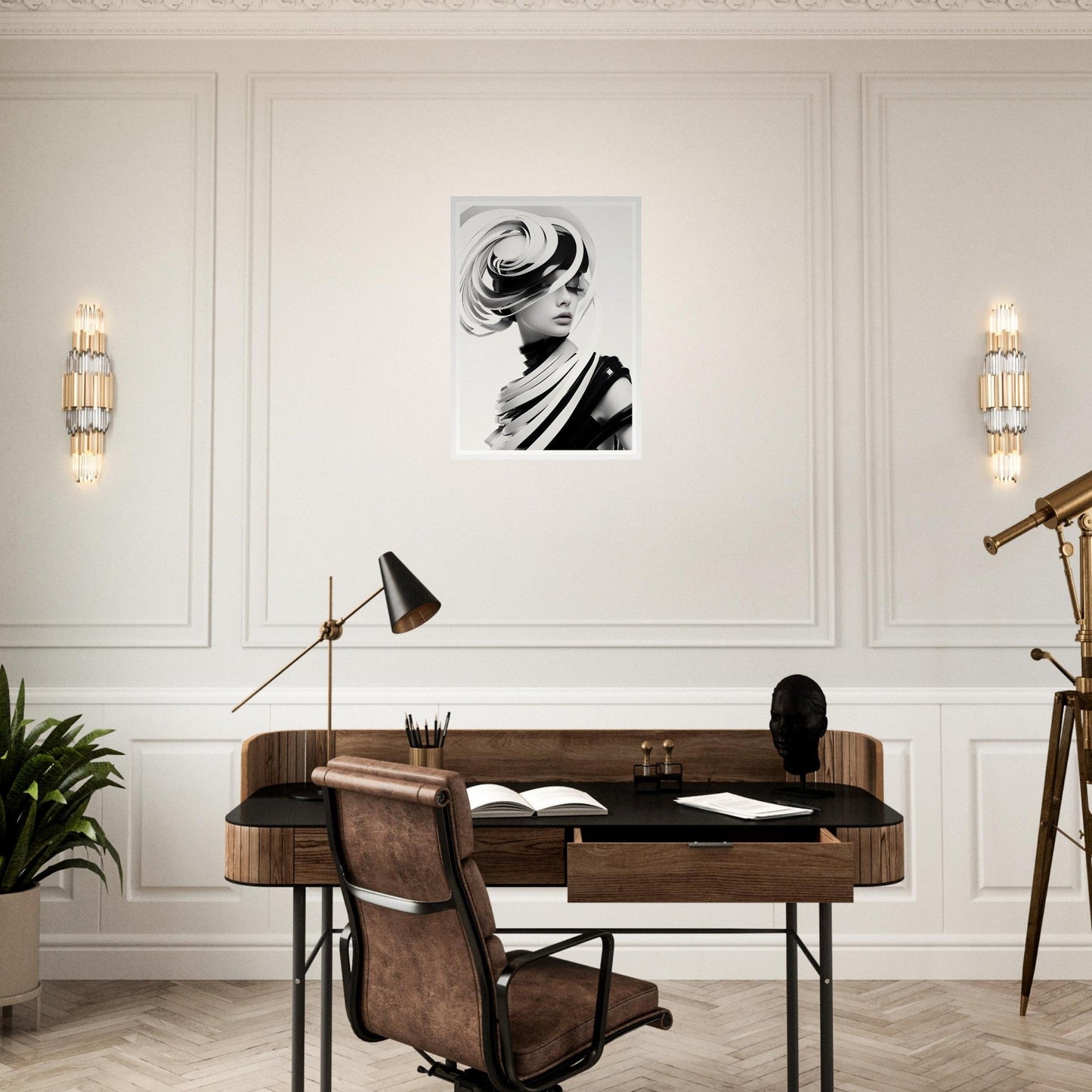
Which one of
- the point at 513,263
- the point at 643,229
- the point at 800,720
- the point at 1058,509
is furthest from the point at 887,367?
the point at 800,720

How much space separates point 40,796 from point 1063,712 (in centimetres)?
310

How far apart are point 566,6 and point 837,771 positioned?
2724 mm

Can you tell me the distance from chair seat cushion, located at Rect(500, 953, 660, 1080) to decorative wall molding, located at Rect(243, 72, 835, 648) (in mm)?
1536

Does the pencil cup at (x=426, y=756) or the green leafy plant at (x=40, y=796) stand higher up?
the pencil cup at (x=426, y=756)

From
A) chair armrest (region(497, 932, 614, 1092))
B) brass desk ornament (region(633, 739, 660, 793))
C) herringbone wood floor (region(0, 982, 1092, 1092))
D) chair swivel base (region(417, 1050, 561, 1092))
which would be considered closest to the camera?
chair armrest (region(497, 932, 614, 1092))

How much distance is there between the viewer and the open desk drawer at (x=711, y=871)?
2068mm

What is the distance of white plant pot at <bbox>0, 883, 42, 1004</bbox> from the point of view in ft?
10.0

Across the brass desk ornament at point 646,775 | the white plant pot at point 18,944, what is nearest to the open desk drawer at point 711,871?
the brass desk ornament at point 646,775

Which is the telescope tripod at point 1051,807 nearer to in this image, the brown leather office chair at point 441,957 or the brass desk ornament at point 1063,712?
the brass desk ornament at point 1063,712

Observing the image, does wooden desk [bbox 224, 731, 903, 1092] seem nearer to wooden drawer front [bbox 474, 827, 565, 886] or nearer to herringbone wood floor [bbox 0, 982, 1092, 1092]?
wooden drawer front [bbox 474, 827, 565, 886]

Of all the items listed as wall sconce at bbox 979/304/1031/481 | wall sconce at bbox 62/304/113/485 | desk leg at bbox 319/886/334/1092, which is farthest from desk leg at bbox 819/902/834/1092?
wall sconce at bbox 62/304/113/485

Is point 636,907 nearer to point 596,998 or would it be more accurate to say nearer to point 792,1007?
point 792,1007

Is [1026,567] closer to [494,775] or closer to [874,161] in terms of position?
[874,161]

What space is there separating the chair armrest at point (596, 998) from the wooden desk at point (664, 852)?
0.59 feet
